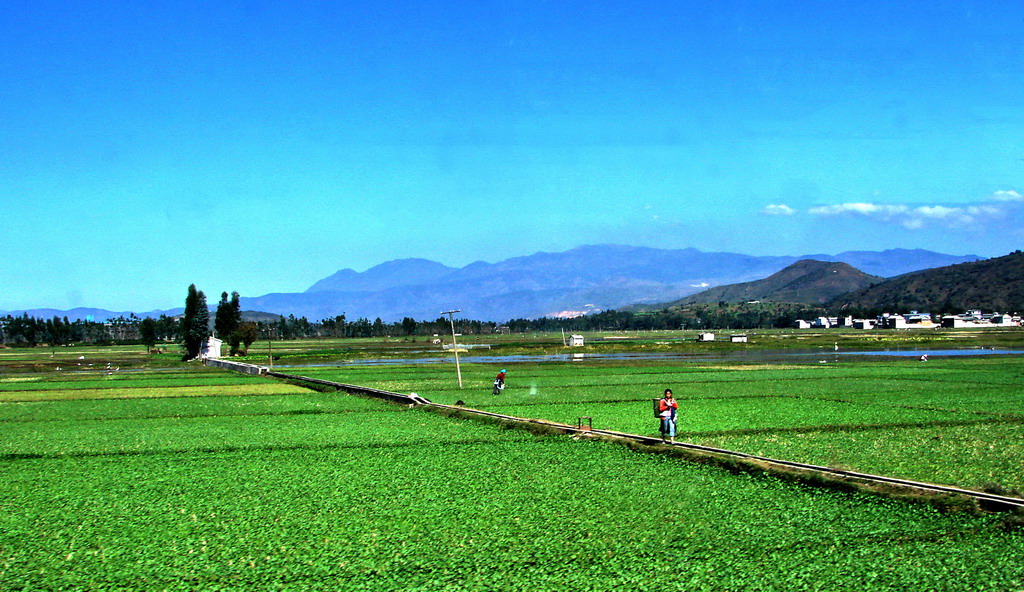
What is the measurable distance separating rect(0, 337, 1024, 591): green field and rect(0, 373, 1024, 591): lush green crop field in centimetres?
5

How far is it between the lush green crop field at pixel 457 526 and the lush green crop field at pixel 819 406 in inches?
156

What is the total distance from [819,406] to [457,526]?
22.1 m

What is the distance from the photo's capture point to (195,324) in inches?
3755

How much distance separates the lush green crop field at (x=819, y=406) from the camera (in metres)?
19.1

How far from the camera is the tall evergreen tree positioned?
313ft

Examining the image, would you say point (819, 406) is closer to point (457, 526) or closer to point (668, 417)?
point (668, 417)

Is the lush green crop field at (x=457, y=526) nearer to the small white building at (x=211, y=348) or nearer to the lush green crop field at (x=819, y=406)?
the lush green crop field at (x=819, y=406)

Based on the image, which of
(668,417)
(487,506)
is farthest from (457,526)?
(668,417)

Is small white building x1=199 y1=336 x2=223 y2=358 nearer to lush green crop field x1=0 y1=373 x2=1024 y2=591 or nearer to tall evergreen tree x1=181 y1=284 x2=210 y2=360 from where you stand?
tall evergreen tree x1=181 y1=284 x2=210 y2=360

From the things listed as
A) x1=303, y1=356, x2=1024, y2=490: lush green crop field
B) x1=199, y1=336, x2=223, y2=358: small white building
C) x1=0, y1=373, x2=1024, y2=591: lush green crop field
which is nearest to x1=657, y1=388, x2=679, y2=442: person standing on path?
x1=303, y1=356, x2=1024, y2=490: lush green crop field

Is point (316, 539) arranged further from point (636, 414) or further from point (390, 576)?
point (636, 414)

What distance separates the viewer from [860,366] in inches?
2351

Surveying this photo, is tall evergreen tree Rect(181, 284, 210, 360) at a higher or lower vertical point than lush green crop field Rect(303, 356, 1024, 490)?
higher

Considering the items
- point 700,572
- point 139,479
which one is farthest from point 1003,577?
point 139,479
